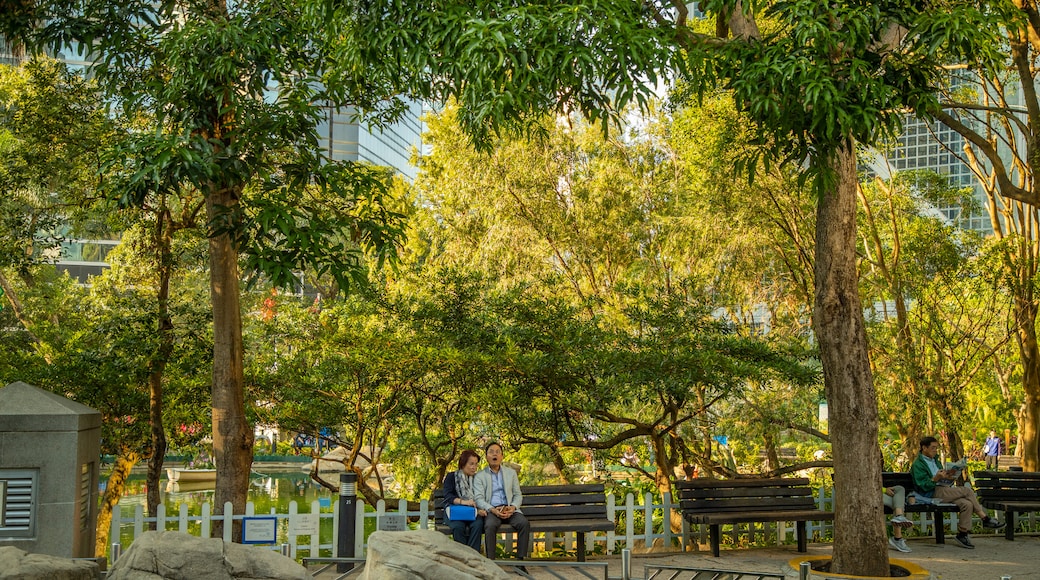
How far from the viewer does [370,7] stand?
839 cm

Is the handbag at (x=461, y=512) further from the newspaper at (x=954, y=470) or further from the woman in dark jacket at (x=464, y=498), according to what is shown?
the newspaper at (x=954, y=470)

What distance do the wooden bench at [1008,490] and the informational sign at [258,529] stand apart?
8.32 metres

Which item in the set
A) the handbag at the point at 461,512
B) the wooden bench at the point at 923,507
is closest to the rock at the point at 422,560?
the handbag at the point at 461,512

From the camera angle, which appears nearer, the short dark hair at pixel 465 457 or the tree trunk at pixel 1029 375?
the short dark hair at pixel 465 457

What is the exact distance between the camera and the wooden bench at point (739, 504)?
10.2 metres

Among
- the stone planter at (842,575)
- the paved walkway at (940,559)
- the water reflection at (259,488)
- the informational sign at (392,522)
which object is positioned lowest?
the water reflection at (259,488)

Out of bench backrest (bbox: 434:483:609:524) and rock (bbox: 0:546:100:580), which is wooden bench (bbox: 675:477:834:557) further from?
rock (bbox: 0:546:100:580)

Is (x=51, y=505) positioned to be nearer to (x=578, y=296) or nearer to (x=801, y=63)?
(x=801, y=63)

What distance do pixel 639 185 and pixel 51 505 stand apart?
15759 millimetres

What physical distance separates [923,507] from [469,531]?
5.43m

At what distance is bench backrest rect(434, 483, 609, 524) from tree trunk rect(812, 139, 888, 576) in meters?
2.30

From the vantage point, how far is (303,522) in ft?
31.2

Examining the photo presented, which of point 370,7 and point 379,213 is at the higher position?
point 370,7

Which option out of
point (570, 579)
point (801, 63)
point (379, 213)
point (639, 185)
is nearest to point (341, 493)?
point (570, 579)
